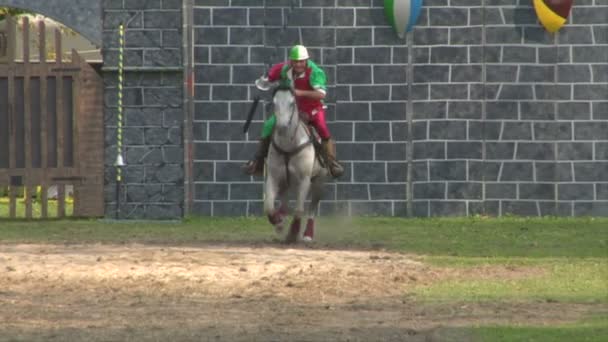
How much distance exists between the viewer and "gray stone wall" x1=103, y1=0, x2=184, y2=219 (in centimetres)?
2678

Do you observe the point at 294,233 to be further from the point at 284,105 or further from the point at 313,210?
the point at 284,105

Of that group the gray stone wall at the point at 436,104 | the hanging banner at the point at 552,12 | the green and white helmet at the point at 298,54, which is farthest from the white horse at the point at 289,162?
the hanging banner at the point at 552,12

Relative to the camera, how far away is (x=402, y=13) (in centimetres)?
2731

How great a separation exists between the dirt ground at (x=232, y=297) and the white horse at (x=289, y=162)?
30.8 inches

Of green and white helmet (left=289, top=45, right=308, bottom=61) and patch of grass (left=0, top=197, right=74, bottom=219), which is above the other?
green and white helmet (left=289, top=45, right=308, bottom=61)

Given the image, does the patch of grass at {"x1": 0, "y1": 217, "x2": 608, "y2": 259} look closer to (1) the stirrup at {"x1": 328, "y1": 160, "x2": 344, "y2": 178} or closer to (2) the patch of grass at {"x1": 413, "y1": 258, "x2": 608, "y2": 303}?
(1) the stirrup at {"x1": 328, "y1": 160, "x2": 344, "y2": 178}

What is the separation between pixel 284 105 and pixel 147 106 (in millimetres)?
5926

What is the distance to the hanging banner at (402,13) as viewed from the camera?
27.3 meters

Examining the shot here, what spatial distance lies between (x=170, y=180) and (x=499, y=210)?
4.61 metres

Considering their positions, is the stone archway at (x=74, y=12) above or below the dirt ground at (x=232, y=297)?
above

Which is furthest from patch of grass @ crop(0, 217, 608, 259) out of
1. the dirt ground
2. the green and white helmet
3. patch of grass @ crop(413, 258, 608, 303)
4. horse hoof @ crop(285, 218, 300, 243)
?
patch of grass @ crop(413, 258, 608, 303)

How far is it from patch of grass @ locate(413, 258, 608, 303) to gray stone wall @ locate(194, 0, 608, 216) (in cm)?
866

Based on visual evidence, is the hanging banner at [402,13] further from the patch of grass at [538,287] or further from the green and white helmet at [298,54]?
the patch of grass at [538,287]

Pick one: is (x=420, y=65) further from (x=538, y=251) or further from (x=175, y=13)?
(x=538, y=251)
